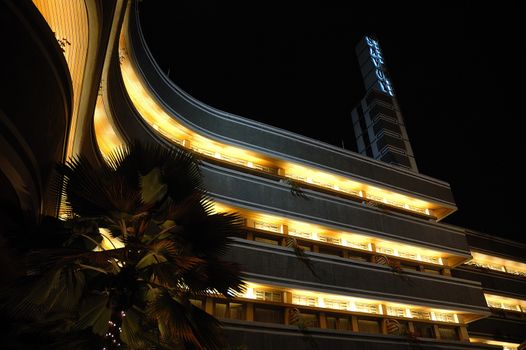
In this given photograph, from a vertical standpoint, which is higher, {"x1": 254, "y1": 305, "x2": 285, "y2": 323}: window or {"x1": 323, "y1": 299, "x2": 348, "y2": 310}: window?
{"x1": 323, "y1": 299, "x2": 348, "y2": 310}: window

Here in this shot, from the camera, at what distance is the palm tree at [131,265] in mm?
5453

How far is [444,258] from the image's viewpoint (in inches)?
1032

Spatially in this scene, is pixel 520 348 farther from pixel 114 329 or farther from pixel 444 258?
pixel 114 329

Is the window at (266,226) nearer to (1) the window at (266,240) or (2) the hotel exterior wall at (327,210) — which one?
(1) the window at (266,240)

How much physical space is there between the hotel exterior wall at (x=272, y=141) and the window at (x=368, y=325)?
27.2ft

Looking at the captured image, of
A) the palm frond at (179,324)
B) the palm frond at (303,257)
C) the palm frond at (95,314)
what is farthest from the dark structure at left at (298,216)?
the palm frond at (179,324)

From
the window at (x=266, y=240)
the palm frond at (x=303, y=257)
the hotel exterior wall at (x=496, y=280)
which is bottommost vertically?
the palm frond at (x=303, y=257)

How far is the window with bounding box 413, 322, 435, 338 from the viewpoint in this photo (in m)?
21.8

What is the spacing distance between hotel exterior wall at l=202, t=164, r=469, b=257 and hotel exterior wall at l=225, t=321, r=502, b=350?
18.2 feet

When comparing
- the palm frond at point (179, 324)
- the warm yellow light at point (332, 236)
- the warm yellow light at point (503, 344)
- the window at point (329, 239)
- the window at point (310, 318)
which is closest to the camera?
the palm frond at point (179, 324)

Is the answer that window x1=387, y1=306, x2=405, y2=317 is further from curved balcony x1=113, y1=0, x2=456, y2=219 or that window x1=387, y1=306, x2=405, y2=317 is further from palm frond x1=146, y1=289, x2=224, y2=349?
palm frond x1=146, y1=289, x2=224, y2=349

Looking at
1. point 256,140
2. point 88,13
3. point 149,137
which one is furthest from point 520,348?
point 88,13

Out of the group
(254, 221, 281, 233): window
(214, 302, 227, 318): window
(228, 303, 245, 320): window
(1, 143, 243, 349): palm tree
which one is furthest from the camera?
(254, 221, 281, 233): window

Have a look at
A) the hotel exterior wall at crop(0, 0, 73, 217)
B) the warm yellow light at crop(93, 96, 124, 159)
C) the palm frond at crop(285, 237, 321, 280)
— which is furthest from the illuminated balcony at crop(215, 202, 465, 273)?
the hotel exterior wall at crop(0, 0, 73, 217)
